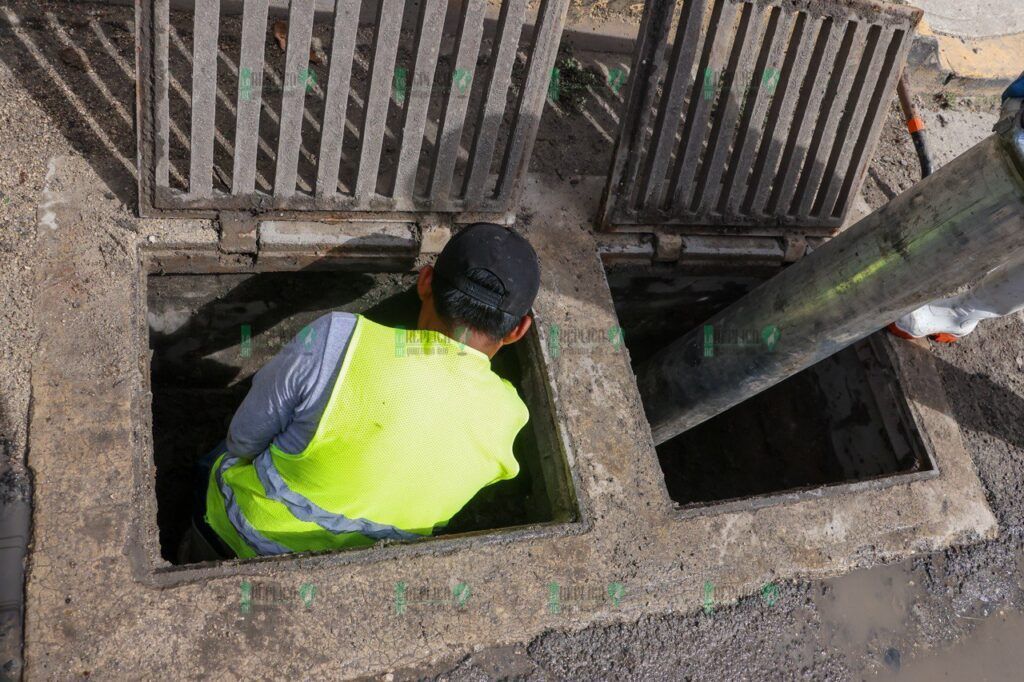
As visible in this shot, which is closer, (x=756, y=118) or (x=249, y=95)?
(x=249, y=95)

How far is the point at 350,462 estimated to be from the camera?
2311 millimetres

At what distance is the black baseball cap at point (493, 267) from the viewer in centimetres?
247

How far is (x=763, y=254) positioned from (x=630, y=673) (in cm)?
196

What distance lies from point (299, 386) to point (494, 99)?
1.37m

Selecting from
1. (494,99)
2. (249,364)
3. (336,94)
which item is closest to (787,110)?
(494,99)

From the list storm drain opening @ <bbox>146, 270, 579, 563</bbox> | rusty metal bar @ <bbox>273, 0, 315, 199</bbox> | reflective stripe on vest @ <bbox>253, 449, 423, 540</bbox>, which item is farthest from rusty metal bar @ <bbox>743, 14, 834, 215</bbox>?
reflective stripe on vest @ <bbox>253, 449, 423, 540</bbox>

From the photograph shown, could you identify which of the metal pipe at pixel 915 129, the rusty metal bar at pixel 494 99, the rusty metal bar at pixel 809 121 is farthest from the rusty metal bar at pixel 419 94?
the metal pipe at pixel 915 129

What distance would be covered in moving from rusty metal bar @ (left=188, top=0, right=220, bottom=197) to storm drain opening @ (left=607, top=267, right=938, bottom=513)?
173 cm

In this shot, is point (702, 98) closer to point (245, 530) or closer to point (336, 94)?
point (336, 94)

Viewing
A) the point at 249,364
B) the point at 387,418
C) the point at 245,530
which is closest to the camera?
the point at 387,418

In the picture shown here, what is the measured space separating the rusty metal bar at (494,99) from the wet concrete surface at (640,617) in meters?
1.27

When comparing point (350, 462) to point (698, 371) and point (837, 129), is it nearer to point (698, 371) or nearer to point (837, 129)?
point (698, 371)

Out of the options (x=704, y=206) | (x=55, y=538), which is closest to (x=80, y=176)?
(x=55, y=538)

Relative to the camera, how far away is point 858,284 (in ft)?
9.93
